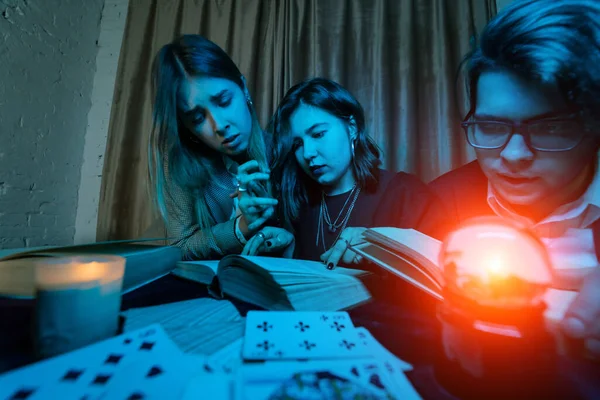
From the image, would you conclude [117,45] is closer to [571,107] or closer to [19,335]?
[19,335]

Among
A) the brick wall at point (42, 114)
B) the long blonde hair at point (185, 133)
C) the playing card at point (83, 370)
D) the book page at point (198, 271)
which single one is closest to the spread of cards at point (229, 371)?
the playing card at point (83, 370)

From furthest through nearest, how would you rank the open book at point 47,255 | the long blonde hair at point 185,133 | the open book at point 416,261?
the long blonde hair at point 185,133
the open book at point 47,255
the open book at point 416,261

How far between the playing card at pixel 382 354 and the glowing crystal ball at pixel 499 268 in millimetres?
149

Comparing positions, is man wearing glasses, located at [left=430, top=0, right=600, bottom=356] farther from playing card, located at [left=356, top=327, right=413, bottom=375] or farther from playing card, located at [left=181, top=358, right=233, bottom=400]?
playing card, located at [left=181, top=358, right=233, bottom=400]

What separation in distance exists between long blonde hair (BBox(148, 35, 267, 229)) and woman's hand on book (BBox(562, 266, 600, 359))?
696mm

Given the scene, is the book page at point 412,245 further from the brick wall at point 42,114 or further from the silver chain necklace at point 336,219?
the brick wall at point 42,114

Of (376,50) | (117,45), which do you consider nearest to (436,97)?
(376,50)

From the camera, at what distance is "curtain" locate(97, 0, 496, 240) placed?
0.82 meters

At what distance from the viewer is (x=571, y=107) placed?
19.9 inches

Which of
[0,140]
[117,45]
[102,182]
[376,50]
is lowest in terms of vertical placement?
[102,182]

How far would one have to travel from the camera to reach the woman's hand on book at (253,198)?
786 millimetres

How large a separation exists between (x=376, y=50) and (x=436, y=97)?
0.22 m

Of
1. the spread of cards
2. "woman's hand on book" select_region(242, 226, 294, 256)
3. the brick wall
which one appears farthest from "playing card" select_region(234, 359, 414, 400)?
the brick wall

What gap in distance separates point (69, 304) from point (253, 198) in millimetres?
477
